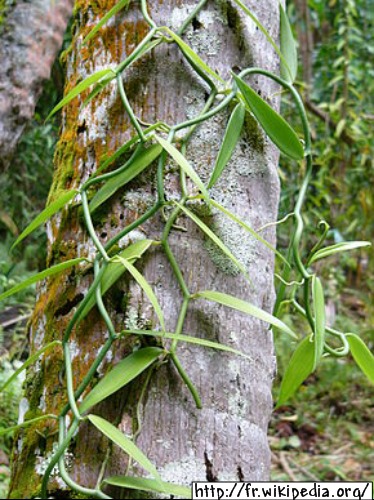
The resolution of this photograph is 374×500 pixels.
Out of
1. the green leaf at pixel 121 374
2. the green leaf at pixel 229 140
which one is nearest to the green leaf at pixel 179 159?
the green leaf at pixel 229 140

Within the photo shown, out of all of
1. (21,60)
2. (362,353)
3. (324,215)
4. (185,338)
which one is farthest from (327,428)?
(185,338)

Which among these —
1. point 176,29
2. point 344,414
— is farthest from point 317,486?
point 344,414

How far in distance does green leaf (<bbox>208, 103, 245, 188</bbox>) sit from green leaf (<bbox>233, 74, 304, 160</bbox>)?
0.03 ft

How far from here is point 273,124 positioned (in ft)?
1.73

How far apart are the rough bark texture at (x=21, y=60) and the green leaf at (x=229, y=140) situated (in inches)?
51.0

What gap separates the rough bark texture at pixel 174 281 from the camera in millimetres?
492

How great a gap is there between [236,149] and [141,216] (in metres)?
0.11

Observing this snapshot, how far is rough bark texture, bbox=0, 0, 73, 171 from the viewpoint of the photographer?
1.71 meters

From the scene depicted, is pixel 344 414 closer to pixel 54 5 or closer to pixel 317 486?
pixel 54 5

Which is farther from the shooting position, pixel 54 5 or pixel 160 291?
pixel 54 5

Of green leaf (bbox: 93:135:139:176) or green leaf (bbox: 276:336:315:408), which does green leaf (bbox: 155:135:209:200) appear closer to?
green leaf (bbox: 93:135:139:176)

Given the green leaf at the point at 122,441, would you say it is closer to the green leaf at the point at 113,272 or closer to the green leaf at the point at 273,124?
the green leaf at the point at 113,272

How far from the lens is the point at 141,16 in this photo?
0.58 m

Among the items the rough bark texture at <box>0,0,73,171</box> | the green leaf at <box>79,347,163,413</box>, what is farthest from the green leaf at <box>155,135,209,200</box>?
the rough bark texture at <box>0,0,73,171</box>
